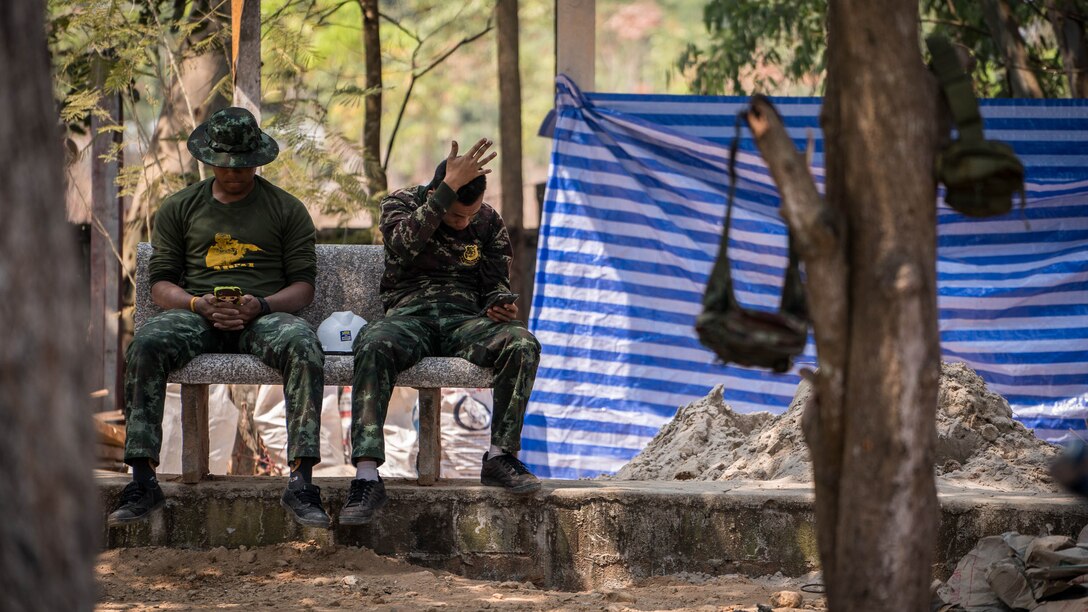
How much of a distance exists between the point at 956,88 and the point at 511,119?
6.70 metres

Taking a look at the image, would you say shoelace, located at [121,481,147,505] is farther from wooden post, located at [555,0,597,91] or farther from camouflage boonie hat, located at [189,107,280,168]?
wooden post, located at [555,0,597,91]

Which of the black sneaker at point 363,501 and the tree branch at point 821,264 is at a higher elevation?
the tree branch at point 821,264

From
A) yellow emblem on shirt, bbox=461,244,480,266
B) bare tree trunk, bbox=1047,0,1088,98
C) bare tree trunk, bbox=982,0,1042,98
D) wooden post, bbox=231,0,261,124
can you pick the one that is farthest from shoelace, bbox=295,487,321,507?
bare tree trunk, bbox=982,0,1042,98

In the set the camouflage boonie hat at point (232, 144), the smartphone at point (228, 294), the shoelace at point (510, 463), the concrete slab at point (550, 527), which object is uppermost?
the camouflage boonie hat at point (232, 144)

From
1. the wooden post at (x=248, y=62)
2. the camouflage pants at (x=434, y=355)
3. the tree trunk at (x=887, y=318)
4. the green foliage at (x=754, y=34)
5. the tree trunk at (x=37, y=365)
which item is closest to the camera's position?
the tree trunk at (x=37, y=365)

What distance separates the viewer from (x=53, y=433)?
209 centimetres

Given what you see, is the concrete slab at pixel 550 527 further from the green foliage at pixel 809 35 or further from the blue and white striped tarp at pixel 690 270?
the green foliage at pixel 809 35

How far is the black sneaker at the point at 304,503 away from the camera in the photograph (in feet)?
16.3

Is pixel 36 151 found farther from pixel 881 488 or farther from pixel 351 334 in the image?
pixel 351 334

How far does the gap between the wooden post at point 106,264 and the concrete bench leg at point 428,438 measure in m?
3.68

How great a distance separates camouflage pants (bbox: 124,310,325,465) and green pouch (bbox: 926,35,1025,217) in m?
3.00

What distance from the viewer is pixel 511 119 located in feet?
31.2

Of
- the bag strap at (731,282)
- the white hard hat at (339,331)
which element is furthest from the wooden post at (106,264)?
the bag strap at (731,282)

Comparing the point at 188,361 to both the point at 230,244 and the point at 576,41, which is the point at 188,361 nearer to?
the point at 230,244
